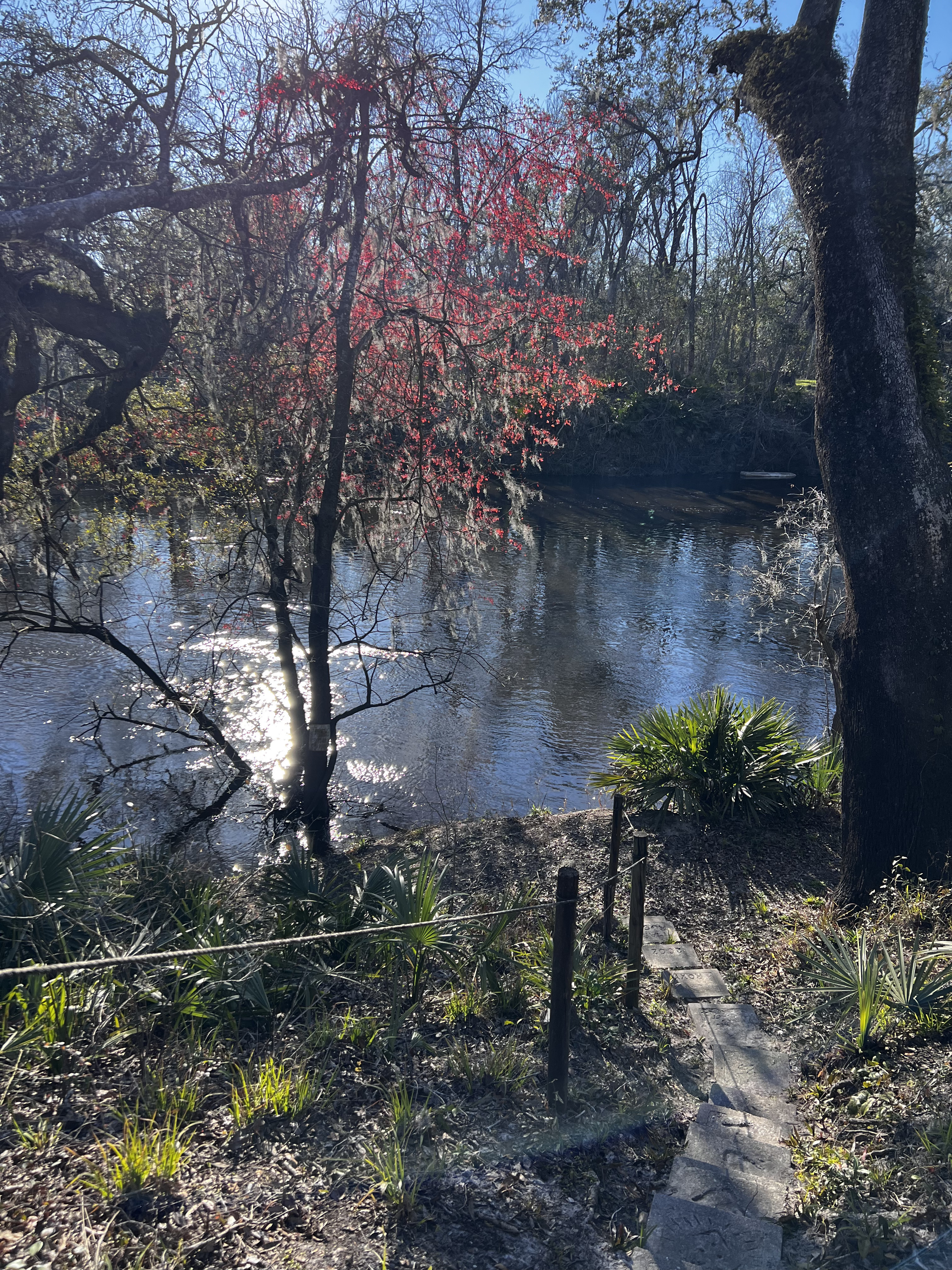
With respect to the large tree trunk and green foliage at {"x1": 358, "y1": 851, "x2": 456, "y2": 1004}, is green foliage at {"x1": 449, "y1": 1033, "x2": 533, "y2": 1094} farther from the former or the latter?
the large tree trunk

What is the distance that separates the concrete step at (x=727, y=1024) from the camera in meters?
4.59

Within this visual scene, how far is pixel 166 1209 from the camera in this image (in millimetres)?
2959

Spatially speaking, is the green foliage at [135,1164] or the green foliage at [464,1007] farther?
the green foliage at [464,1007]

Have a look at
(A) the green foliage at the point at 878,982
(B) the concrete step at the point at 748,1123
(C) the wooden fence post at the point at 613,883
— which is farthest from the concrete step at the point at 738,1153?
(C) the wooden fence post at the point at 613,883

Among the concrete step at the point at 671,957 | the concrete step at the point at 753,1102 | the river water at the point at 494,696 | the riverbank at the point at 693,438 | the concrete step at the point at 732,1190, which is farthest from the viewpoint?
the riverbank at the point at 693,438

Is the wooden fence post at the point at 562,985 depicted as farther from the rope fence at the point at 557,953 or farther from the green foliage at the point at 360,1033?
the green foliage at the point at 360,1033

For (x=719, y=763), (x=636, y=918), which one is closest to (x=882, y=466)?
(x=636, y=918)

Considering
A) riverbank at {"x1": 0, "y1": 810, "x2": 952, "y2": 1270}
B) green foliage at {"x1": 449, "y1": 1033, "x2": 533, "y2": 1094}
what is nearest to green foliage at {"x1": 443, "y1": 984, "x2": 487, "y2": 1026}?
riverbank at {"x1": 0, "y1": 810, "x2": 952, "y2": 1270}

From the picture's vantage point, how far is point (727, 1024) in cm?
476

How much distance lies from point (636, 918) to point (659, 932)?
4.78 feet

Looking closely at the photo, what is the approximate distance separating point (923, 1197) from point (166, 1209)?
269 centimetres

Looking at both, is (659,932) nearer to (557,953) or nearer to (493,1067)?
(493,1067)

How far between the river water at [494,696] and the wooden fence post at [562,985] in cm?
564

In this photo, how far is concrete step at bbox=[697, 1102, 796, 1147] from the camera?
12.3 feet
